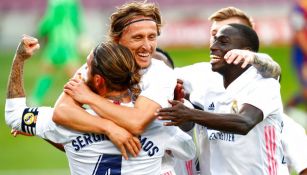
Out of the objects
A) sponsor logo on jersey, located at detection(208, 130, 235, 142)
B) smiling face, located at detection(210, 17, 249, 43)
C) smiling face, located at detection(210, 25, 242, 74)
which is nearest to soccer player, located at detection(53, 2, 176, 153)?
smiling face, located at detection(210, 25, 242, 74)

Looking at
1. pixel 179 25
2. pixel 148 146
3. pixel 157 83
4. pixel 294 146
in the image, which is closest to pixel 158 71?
pixel 157 83

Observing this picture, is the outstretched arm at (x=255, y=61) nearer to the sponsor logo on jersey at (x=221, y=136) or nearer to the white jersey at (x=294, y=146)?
the sponsor logo on jersey at (x=221, y=136)

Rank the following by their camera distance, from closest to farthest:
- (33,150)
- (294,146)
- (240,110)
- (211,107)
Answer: (240,110) < (211,107) < (294,146) < (33,150)

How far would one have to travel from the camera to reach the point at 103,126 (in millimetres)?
5348

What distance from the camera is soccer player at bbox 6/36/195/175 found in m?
5.33

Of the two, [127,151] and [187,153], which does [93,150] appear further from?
[187,153]

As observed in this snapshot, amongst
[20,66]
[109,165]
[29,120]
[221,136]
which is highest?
[20,66]

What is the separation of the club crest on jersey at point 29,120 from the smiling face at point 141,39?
0.75 metres

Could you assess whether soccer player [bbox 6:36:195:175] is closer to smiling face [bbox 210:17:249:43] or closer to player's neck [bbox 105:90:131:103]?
player's neck [bbox 105:90:131:103]

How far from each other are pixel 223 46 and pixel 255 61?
1.16ft

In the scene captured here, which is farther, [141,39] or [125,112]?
[141,39]

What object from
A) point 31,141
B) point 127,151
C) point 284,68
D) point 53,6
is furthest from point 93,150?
point 284,68

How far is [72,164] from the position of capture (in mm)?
5535

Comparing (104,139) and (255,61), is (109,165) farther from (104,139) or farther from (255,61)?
(255,61)
